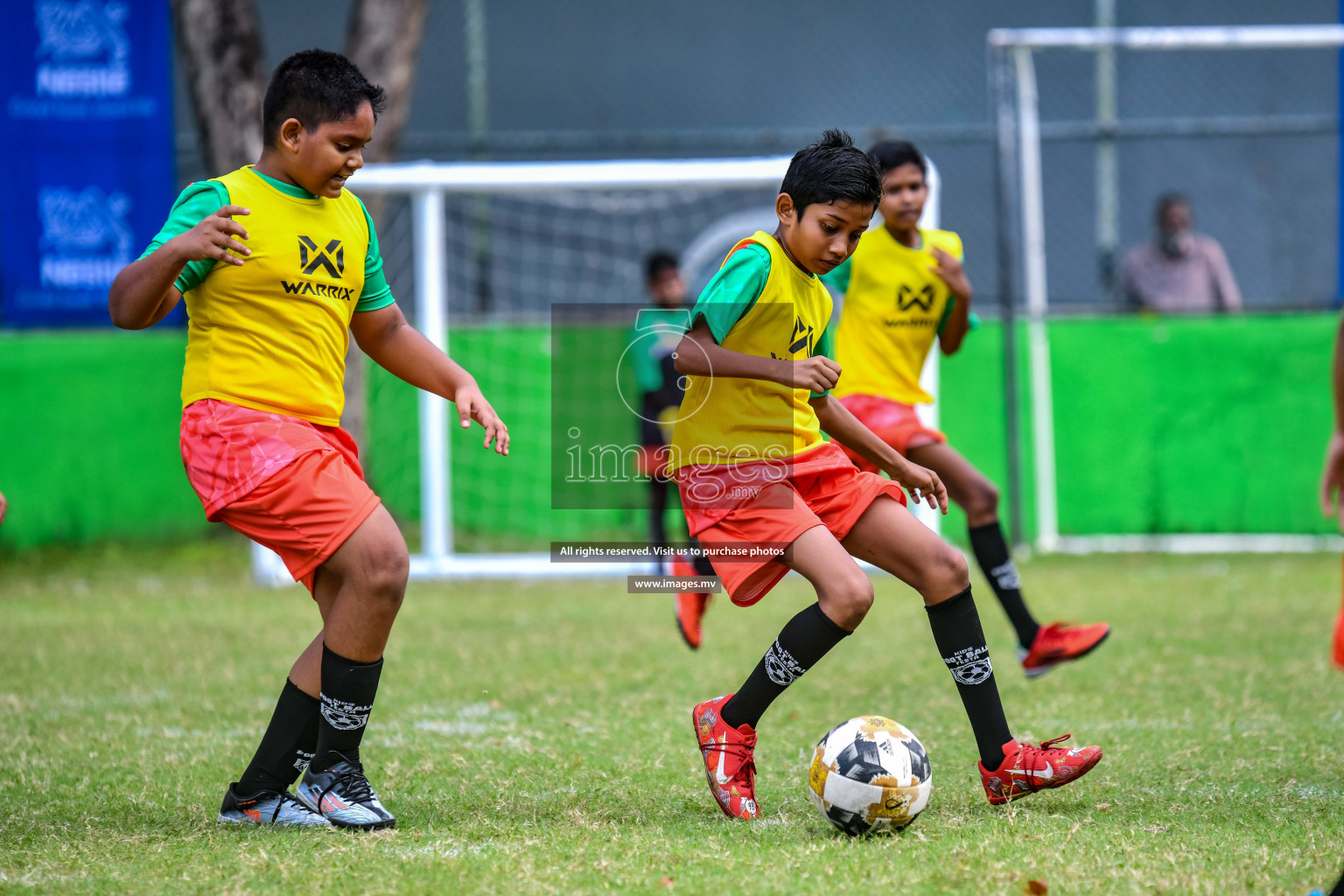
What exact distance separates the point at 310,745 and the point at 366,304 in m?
1.12

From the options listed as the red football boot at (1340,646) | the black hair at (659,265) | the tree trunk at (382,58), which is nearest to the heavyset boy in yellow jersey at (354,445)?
the red football boot at (1340,646)

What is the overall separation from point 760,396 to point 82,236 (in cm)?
691

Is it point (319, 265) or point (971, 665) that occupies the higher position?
point (319, 265)

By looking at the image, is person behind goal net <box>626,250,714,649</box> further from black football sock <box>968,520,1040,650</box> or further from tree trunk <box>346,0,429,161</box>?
black football sock <box>968,520,1040,650</box>

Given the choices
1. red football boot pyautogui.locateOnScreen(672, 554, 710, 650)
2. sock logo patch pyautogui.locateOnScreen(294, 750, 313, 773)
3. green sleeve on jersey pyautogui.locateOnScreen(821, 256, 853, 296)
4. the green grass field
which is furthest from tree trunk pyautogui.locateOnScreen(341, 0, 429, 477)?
sock logo patch pyautogui.locateOnScreen(294, 750, 313, 773)

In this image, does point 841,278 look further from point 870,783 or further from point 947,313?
point 870,783

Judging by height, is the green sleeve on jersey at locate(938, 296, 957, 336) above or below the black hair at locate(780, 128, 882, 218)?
below

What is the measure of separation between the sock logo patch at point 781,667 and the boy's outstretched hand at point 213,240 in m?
1.57

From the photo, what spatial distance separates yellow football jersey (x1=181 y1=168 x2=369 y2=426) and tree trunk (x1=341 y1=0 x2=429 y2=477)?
21.8 feet

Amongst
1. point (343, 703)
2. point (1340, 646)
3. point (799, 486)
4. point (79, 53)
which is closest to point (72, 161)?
point (79, 53)

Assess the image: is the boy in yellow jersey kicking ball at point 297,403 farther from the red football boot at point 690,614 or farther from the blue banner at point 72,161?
the blue banner at point 72,161

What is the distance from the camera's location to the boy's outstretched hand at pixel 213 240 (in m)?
3.00

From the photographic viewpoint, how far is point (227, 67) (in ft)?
30.4

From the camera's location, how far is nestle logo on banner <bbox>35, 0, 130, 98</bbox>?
904 centimetres
